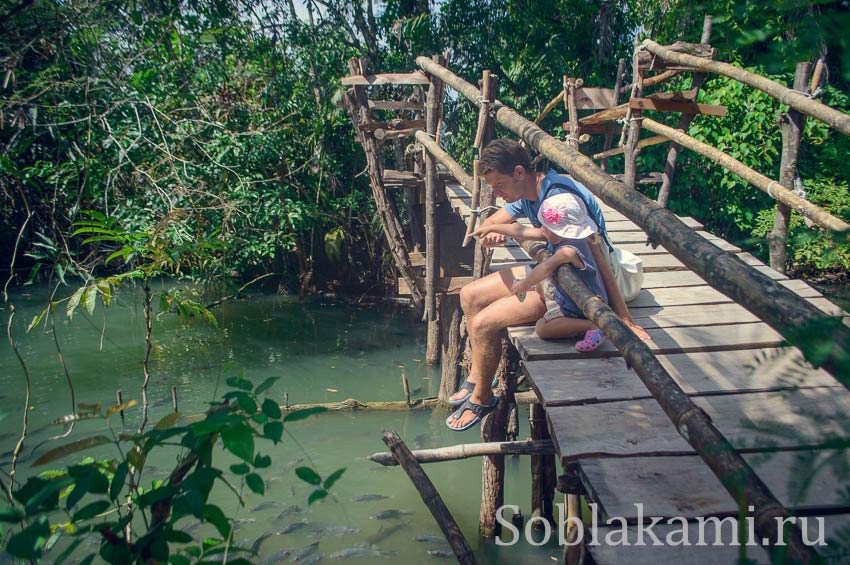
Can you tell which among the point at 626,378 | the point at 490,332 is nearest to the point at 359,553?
the point at 490,332

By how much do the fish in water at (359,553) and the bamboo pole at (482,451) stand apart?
1.77 metres

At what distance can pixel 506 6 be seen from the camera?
1120cm

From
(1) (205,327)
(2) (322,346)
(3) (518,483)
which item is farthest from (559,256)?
(1) (205,327)

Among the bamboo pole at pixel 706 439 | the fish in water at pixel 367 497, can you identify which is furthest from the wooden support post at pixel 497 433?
the bamboo pole at pixel 706 439

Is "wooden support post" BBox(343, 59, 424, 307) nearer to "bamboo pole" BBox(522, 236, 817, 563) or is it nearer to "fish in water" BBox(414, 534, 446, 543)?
"fish in water" BBox(414, 534, 446, 543)

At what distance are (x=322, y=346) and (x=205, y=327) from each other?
218cm

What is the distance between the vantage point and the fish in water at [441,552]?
4.68m

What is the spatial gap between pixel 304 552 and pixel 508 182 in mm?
3009

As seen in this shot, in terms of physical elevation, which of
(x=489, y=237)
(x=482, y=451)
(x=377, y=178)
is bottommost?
(x=482, y=451)

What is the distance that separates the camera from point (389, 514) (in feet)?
17.2

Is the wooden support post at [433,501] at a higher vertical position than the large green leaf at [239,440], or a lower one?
lower

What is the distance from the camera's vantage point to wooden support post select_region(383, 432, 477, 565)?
2.76 m

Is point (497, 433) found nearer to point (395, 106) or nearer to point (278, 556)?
point (278, 556)

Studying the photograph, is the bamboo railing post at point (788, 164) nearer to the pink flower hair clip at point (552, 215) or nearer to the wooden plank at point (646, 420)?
the pink flower hair clip at point (552, 215)
